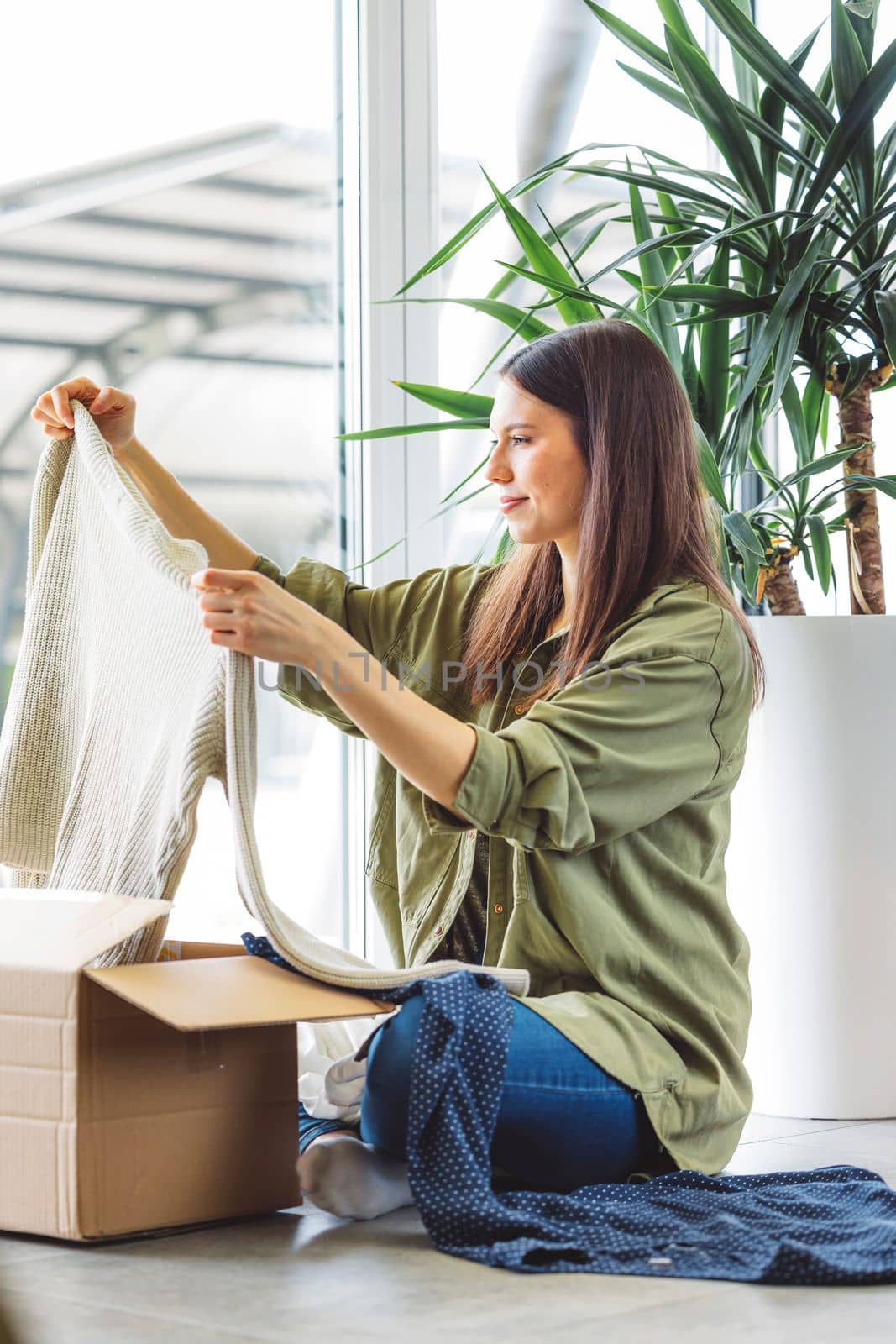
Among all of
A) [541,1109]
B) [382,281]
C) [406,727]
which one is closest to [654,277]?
[382,281]

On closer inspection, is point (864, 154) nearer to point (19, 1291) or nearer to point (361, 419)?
point (361, 419)

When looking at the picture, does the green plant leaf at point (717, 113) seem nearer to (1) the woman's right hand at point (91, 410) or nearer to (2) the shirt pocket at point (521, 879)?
(1) the woman's right hand at point (91, 410)

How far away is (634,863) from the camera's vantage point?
1489mm

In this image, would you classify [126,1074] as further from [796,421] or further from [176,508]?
[796,421]

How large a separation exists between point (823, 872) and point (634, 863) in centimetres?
59

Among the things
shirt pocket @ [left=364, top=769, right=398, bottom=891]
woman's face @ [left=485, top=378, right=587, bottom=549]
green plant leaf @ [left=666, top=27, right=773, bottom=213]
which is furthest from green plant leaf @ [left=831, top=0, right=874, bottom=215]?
shirt pocket @ [left=364, top=769, right=398, bottom=891]

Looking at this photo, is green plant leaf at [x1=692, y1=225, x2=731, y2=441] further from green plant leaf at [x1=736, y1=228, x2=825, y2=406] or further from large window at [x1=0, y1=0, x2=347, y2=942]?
large window at [x1=0, y1=0, x2=347, y2=942]

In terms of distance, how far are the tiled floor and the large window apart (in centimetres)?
97

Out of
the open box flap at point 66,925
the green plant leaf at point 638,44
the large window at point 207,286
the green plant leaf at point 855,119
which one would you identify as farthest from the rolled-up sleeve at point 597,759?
→ the green plant leaf at point 638,44

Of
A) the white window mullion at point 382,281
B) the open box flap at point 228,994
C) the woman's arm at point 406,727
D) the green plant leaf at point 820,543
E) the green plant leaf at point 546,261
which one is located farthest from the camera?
the white window mullion at point 382,281

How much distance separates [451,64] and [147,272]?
0.64 metres

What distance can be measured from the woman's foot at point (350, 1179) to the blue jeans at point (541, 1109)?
0.06 feet

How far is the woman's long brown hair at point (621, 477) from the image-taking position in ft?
5.10

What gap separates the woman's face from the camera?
1.60 metres
